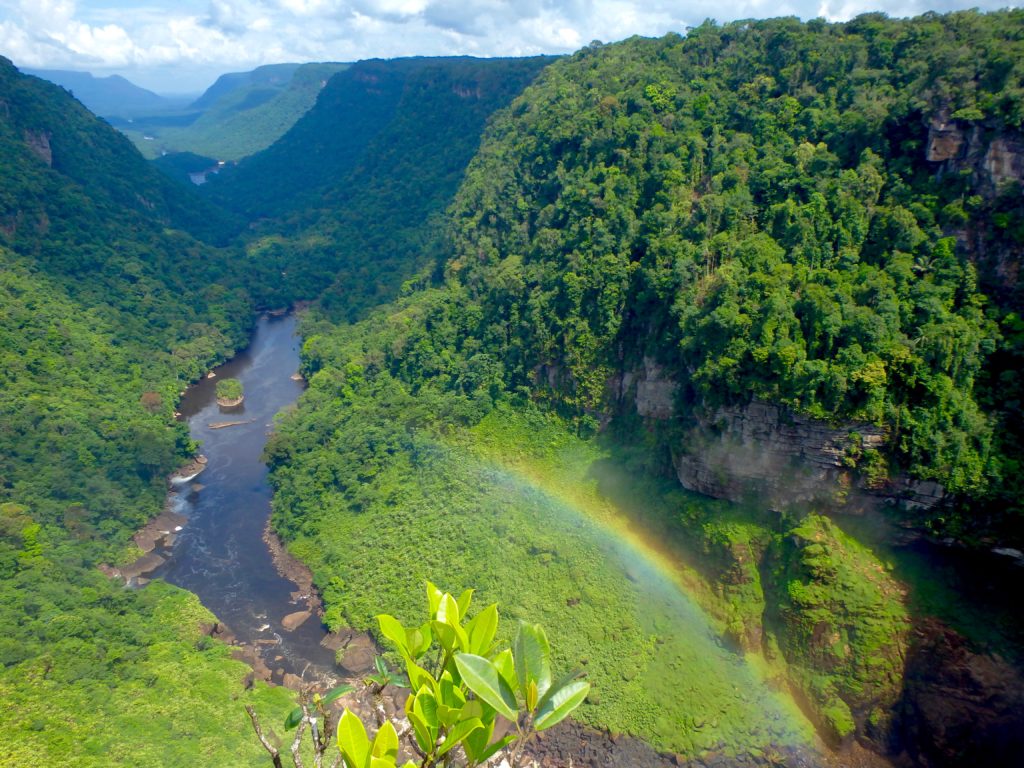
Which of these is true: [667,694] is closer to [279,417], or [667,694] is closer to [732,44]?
[279,417]

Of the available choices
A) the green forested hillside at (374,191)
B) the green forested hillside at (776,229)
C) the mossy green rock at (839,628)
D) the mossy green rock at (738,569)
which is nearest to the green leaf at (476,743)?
the green forested hillside at (776,229)

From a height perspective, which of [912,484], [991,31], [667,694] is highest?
[991,31]

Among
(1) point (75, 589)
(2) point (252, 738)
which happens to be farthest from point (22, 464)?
(2) point (252, 738)

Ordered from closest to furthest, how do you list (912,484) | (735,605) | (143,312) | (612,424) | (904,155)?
(912,484) < (735,605) < (904,155) < (612,424) < (143,312)

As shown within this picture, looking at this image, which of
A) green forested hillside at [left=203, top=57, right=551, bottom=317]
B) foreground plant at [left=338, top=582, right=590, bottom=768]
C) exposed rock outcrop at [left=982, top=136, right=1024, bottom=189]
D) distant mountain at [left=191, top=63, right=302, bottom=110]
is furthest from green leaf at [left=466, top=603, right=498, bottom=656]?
distant mountain at [left=191, top=63, right=302, bottom=110]

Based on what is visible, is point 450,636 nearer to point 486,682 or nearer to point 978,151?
point 486,682

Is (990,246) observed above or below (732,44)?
below

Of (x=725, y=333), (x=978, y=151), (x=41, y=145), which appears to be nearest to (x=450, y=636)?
(x=725, y=333)
